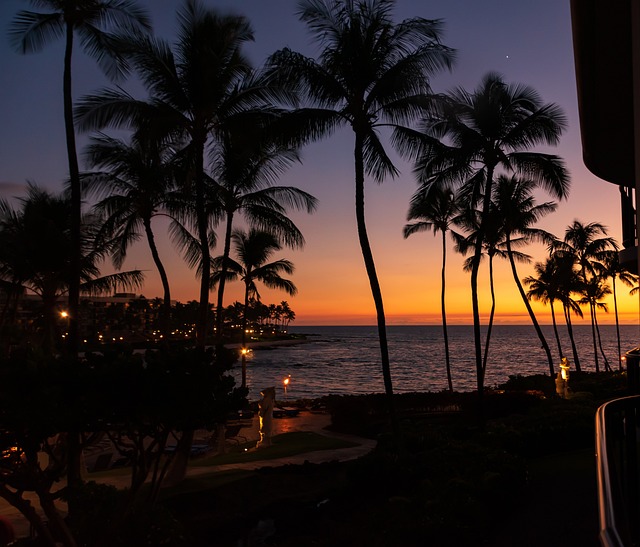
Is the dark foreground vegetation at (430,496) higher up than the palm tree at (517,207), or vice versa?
the palm tree at (517,207)

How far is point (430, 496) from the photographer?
10.5m

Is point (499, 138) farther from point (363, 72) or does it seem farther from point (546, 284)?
point (546, 284)

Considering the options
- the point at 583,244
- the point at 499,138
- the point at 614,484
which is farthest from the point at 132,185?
the point at 583,244

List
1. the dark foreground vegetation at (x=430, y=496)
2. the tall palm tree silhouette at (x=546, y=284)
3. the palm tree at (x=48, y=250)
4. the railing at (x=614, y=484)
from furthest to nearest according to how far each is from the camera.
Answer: the tall palm tree silhouette at (x=546, y=284) → the palm tree at (x=48, y=250) → the dark foreground vegetation at (x=430, y=496) → the railing at (x=614, y=484)

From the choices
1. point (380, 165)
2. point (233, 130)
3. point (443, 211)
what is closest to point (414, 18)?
point (380, 165)

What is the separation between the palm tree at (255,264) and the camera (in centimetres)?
3500

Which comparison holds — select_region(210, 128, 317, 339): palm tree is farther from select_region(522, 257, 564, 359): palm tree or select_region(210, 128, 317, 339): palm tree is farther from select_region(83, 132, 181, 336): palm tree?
select_region(522, 257, 564, 359): palm tree

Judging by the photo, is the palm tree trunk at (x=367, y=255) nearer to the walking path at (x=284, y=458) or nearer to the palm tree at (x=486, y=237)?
the walking path at (x=284, y=458)

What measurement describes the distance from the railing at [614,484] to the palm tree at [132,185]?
49.4ft

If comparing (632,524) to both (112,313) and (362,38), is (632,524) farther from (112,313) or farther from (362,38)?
(112,313)

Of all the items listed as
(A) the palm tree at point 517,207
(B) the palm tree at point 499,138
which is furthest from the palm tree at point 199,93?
(A) the palm tree at point 517,207

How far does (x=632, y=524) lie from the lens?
345cm

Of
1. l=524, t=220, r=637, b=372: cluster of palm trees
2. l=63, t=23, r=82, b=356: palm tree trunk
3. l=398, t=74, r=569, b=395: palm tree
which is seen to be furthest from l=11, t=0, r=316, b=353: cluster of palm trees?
l=524, t=220, r=637, b=372: cluster of palm trees

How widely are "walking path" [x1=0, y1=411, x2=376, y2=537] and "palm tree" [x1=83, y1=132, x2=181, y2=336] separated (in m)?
4.64
